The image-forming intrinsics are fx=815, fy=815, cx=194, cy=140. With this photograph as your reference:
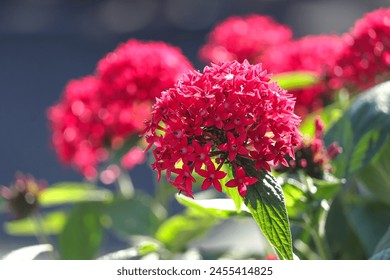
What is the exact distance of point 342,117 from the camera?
1.08 metres

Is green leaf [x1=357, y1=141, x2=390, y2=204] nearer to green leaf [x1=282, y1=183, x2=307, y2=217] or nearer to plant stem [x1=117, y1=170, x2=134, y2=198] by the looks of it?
green leaf [x1=282, y1=183, x2=307, y2=217]

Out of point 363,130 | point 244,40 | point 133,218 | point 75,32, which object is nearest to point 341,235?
point 363,130

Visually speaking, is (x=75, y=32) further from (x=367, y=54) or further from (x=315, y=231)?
(x=315, y=231)

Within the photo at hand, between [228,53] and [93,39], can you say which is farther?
[93,39]

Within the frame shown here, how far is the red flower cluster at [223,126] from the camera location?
786mm

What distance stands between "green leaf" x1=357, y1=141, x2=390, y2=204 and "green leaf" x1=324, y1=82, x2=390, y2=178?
56mm

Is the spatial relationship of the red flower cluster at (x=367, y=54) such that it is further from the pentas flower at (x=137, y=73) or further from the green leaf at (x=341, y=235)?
the pentas flower at (x=137, y=73)

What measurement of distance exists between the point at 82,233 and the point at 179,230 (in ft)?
0.63

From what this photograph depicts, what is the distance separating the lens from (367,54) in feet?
4.05

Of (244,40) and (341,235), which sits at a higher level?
(244,40)

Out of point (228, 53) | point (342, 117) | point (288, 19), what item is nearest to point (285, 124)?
point (342, 117)

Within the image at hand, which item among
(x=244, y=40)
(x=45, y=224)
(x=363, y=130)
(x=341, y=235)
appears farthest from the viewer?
(x=244, y=40)
